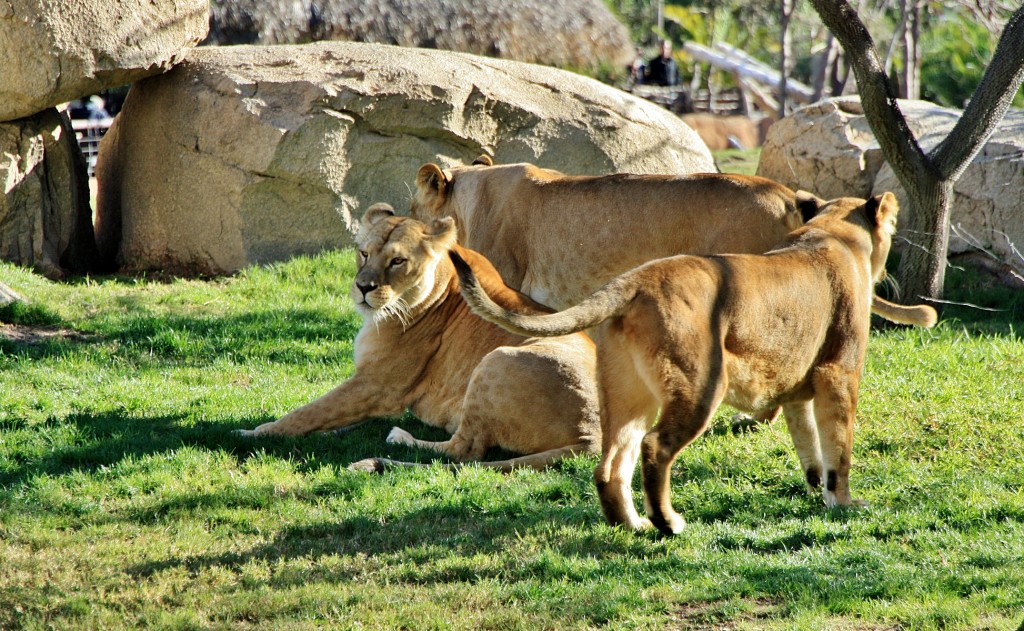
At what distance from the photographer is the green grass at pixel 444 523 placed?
4465 mm

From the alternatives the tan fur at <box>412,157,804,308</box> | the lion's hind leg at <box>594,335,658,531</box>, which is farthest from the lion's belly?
the tan fur at <box>412,157,804,308</box>

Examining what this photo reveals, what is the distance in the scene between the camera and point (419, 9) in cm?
1942

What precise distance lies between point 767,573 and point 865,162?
25.6 ft

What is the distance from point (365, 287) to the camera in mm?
6312

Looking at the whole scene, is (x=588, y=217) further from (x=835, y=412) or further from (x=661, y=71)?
(x=661, y=71)

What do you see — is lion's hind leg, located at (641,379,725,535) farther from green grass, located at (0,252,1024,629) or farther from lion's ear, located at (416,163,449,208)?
lion's ear, located at (416,163,449,208)

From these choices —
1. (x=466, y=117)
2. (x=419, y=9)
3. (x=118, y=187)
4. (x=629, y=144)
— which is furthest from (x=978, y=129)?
(x=419, y=9)

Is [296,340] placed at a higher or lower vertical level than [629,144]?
lower

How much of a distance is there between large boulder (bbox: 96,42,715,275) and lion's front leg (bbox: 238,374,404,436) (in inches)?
193

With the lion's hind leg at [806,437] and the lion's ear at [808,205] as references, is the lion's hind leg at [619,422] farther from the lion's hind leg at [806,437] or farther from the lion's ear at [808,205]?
the lion's ear at [808,205]

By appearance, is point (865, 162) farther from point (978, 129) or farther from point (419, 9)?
point (419, 9)

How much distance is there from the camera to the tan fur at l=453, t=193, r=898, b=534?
15.2ft

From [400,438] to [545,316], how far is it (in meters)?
2.27

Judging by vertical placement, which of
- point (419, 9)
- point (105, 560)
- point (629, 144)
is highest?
point (419, 9)
